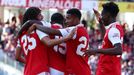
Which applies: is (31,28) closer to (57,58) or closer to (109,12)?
(57,58)

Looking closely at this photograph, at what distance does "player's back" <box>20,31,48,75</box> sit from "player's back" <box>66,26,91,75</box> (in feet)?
1.10

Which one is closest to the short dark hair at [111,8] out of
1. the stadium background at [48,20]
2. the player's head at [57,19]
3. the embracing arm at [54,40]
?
the player's head at [57,19]

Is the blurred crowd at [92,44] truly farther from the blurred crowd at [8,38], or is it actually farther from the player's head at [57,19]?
the player's head at [57,19]

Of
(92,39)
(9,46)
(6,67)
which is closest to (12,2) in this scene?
(6,67)

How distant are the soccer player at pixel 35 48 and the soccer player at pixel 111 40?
84 cm

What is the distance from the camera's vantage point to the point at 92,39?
24.5 metres

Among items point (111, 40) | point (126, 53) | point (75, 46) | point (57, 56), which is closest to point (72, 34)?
point (75, 46)

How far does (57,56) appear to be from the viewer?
27.8ft

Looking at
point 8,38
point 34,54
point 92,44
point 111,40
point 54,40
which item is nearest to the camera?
point 54,40

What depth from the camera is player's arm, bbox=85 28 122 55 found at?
8.10m

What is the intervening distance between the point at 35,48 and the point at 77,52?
0.59 metres

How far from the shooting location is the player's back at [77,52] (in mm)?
8445

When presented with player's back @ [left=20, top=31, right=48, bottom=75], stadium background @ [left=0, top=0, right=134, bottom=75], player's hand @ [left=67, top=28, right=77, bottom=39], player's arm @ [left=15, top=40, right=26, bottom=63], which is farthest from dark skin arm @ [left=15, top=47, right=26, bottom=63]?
stadium background @ [left=0, top=0, right=134, bottom=75]

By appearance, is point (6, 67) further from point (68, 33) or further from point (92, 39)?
point (68, 33)
